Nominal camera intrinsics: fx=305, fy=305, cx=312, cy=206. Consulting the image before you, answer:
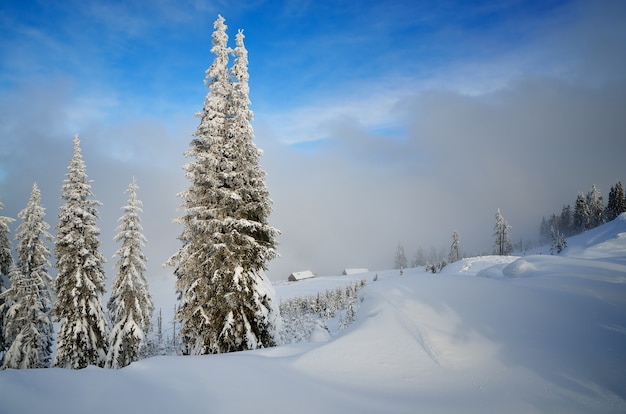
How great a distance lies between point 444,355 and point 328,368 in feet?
9.29

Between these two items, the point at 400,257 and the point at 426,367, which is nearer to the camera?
the point at 426,367

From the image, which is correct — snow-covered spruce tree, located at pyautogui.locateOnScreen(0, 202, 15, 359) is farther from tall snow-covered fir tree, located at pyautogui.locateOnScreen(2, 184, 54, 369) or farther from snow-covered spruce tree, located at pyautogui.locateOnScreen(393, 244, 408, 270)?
snow-covered spruce tree, located at pyautogui.locateOnScreen(393, 244, 408, 270)

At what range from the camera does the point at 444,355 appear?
24.2 ft

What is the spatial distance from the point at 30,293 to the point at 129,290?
676 centimetres

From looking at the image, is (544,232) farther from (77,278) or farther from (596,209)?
(77,278)

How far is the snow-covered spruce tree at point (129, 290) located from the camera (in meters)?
20.2

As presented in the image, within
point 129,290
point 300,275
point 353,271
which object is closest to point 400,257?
point 353,271

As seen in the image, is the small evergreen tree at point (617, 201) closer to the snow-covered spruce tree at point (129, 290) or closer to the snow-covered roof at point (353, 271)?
the snow-covered roof at point (353, 271)

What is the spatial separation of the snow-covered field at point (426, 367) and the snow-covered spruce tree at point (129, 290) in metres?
15.6

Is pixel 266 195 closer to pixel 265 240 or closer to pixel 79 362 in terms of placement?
pixel 265 240

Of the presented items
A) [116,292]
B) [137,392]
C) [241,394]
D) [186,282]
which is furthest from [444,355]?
[116,292]

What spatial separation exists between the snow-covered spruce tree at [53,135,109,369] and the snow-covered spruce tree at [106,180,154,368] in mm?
1126

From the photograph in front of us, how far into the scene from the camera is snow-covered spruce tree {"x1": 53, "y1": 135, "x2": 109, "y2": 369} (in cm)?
1834

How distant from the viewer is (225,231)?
1360 centimetres
